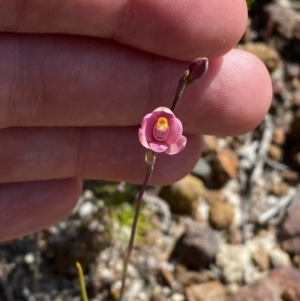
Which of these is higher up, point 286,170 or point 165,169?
point 165,169

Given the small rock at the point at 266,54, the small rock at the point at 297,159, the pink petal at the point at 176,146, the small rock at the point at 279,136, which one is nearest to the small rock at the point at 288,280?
the small rock at the point at 297,159

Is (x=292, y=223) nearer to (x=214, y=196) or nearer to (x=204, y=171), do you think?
(x=214, y=196)

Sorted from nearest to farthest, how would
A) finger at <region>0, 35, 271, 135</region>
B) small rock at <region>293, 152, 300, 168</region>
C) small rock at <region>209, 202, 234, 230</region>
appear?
finger at <region>0, 35, 271, 135</region> → small rock at <region>209, 202, 234, 230</region> → small rock at <region>293, 152, 300, 168</region>

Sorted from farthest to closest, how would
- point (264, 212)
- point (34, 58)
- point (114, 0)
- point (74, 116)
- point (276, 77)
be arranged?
point (276, 77) < point (264, 212) < point (74, 116) < point (34, 58) < point (114, 0)

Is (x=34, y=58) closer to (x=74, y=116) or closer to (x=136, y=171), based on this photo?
(x=74, y=116)

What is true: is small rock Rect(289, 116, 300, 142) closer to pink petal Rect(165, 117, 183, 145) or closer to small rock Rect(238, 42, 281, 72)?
small rock Rect(238, 42, 281, 72)

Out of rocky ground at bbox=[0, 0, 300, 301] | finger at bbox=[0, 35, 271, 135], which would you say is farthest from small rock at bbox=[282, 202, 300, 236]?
finger at bbox=[0, 35, 271, 135]

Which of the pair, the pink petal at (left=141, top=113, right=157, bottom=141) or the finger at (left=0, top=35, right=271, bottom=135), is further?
the finger at (left=0, top=35, right=271, bottom=135)

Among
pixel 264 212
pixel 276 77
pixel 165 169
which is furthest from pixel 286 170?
pixel 165 169

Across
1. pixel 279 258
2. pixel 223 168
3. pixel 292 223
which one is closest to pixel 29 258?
pixel 223 168
